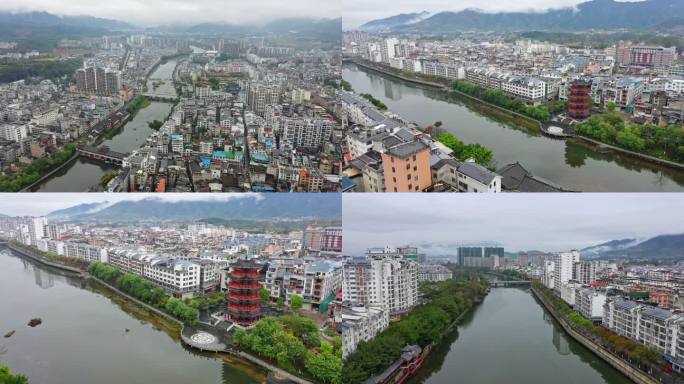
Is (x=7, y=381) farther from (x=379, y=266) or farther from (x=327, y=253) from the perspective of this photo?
(x=379, y=266)

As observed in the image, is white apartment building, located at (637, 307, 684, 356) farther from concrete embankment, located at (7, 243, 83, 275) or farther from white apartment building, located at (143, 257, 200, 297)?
concrete embankment, located at (7, 243, 83, 275)

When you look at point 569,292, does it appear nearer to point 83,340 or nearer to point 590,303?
point 590,303

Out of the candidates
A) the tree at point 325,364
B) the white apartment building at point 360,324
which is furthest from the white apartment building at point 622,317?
the tree at point 325,364

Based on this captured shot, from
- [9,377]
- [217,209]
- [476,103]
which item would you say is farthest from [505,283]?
[476,103]

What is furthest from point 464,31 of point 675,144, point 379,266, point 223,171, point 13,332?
point 13,332

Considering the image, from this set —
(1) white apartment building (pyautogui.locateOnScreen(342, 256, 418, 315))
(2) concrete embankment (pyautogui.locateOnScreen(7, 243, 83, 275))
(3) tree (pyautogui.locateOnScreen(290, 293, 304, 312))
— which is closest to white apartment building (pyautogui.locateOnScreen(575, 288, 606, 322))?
(1) white apartment building (pyautogui.locateOnScreen(342, 256, 418, 315))

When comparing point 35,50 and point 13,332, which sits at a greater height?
point 35,50
